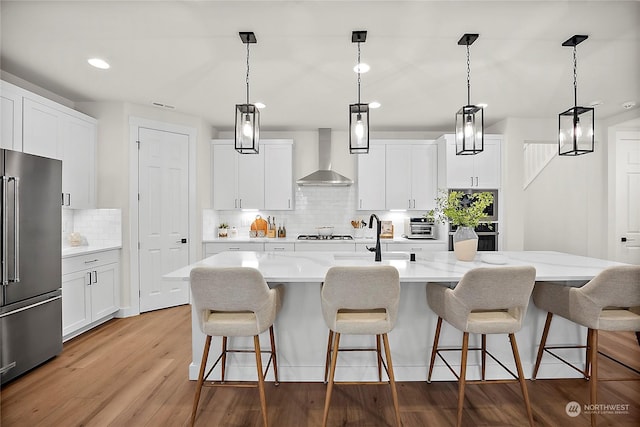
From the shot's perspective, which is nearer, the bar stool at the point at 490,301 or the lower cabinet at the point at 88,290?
the bar stool at the point at 490,301

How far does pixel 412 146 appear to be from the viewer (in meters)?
5.20

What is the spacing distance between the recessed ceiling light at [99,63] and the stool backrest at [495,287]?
138 inches

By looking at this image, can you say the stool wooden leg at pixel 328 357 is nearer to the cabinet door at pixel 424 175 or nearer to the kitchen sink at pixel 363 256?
the kitchen sink at pixel 363 256

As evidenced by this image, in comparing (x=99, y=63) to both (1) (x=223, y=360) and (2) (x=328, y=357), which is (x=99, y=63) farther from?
(2) (x=328, y=357)

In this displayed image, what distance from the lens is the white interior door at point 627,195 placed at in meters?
4.85

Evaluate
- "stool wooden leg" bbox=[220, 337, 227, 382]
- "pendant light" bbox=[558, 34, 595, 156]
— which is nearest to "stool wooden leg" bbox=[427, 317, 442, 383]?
"stool wooden leg" bbox=[220, 337, 227, 382]

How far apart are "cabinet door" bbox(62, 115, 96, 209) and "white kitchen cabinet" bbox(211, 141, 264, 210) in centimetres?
160

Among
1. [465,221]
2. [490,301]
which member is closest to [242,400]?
[490,301]

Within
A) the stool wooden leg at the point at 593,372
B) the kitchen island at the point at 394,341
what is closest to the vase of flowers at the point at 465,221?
the kitchen island at the point at 394,341

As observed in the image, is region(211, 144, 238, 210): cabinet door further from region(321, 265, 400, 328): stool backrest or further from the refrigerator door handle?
region(321, 265, 400, 328): stool backrest

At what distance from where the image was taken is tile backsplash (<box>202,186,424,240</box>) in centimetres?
557

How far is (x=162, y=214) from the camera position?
452cm

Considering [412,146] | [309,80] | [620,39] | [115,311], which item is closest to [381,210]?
[412,146]

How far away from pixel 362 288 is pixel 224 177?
12.6ft
